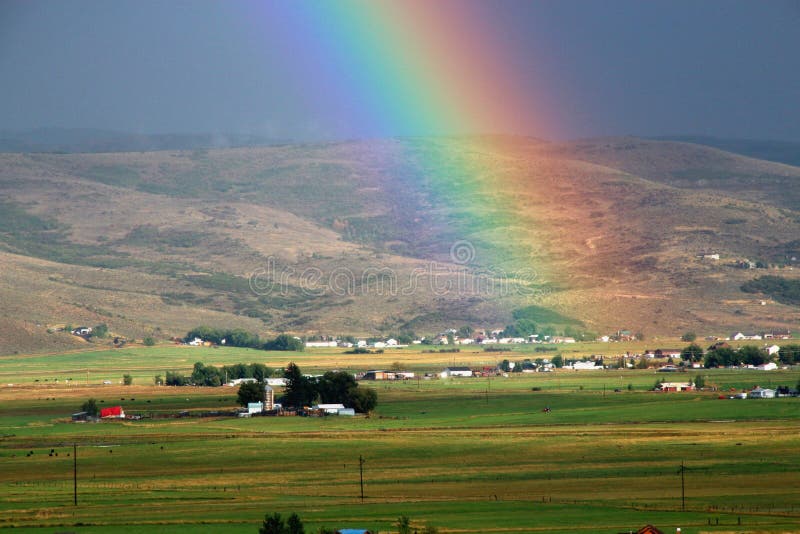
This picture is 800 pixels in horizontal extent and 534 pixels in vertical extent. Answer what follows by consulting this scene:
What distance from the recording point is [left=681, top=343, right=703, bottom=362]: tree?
154875 millimetres

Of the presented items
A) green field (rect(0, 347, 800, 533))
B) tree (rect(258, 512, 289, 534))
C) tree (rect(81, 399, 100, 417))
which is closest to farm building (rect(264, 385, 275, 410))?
green field (rect(0, 347, 800, 533))

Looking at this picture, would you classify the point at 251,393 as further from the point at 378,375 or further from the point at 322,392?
the point at 378,375

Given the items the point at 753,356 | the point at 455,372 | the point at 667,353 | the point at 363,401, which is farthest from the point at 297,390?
the point at 667,353

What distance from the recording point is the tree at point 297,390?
114312mm

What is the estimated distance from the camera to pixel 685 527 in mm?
55156

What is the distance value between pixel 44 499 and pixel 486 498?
20.2 m

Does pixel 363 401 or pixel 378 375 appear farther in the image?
pixel 378 375

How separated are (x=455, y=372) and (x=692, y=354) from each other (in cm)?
2631

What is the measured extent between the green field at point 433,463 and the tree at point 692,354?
29.0 m

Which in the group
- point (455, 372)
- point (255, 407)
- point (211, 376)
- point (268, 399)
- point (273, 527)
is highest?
point (211, 376)

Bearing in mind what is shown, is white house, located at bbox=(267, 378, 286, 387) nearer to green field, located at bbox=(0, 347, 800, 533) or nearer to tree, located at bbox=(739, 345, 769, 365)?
green field, located at bbox=(0, 347, 800, 533)

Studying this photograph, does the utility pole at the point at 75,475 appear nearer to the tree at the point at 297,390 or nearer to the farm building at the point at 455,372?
the tree at the point at 297,390

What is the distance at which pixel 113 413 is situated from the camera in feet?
356

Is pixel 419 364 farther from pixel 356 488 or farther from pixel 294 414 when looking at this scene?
pixel 356 488
